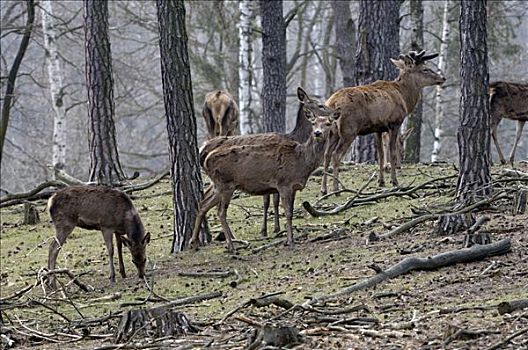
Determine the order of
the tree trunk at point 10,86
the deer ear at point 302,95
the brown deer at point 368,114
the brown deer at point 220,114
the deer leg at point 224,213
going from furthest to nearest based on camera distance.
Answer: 1. the tree trunk at point 10,86
2. the brown deer at point 220,114
3. the brown deer at point 368,114
4. the deer ear at point 302,95
5. the deer leg at point 224,213

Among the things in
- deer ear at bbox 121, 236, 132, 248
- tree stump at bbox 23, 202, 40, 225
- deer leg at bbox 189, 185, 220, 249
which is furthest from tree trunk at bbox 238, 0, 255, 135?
deer ear at bbox 121, 236, 132, 248

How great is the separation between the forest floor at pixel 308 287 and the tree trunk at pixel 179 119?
49 cm

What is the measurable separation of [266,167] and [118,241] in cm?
186

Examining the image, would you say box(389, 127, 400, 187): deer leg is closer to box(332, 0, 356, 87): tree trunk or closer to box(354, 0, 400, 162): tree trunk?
box(354, 0, 400, 162): tree trunk

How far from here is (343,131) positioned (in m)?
14.4

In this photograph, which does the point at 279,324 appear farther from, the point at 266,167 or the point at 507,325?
the point at 266,167

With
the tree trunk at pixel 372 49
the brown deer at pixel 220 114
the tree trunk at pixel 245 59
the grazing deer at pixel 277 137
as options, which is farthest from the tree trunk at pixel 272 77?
the grazing deer at pixel 277 137

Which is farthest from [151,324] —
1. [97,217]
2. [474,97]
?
[474,97]

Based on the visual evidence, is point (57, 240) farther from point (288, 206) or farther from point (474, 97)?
point (474, 97)

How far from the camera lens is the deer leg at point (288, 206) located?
11.7 meters

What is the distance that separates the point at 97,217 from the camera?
11844 mm

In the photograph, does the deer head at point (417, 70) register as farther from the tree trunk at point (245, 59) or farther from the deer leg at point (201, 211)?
the tree trunk at point (245, 59)

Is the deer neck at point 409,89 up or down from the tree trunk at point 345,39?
down

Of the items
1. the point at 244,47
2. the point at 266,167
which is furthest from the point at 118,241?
the point at 244,47
